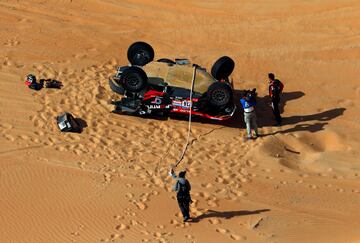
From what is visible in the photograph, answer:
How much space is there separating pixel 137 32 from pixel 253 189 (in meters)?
8.55

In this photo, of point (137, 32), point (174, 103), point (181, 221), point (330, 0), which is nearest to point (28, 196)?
point (181, 221)

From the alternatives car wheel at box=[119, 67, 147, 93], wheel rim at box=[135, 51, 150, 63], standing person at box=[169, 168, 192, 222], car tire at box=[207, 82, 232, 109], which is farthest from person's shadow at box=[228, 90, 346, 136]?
standing person at box=[169, 168, 192, 222]

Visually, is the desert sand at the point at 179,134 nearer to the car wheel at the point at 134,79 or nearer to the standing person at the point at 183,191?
the standing person at the point at 183,191

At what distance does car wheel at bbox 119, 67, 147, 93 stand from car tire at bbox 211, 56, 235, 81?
7.39 feet

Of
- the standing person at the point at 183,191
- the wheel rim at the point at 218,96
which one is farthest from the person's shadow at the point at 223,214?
the wheel rim at the point at 218,96

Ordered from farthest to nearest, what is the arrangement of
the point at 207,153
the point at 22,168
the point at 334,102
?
the point at 334,102
the point at 207,153
the point at 22,168

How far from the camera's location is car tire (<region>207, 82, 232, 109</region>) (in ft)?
56.5

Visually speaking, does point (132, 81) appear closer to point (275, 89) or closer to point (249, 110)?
point (249, 110)

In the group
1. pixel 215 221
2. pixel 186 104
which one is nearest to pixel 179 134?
pixel 186 104

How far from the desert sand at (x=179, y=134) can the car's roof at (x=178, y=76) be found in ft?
3.60

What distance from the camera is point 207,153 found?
1692cm

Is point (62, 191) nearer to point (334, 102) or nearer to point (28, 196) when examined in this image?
point (28, 196)

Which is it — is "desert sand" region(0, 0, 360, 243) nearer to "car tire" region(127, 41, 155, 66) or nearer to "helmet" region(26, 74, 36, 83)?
"helmet" region(26, 74, 36, 83)

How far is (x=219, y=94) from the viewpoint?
1728 cm
